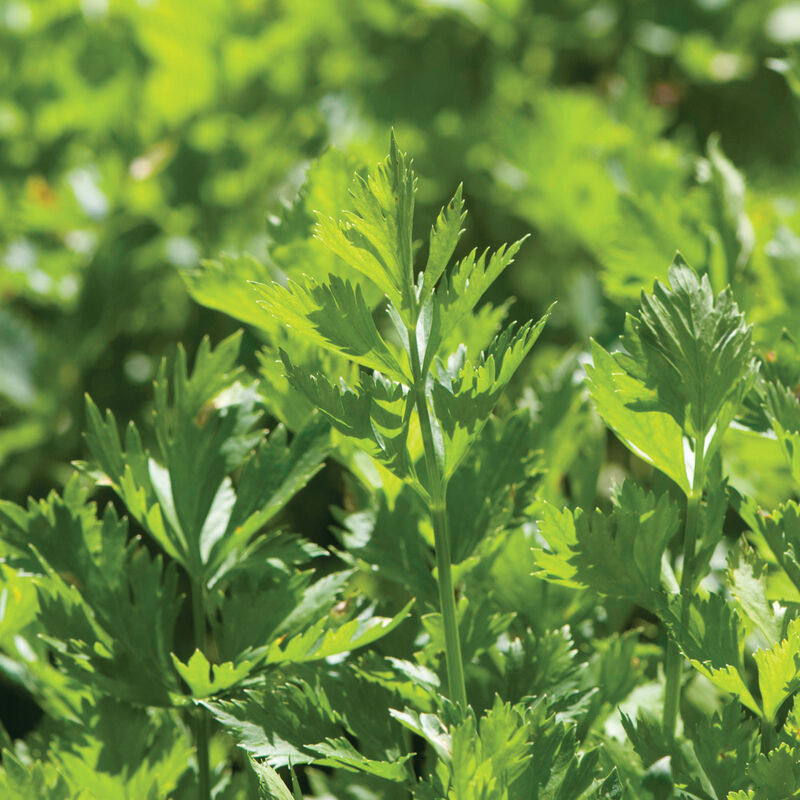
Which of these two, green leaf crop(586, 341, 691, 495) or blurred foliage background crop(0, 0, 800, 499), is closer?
green leaf crop(586, 341, 691, 495)

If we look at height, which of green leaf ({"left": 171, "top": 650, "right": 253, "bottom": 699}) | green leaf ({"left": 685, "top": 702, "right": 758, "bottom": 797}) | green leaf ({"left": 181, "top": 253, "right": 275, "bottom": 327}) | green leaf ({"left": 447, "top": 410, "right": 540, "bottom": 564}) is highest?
green leaf ({"left": 181, "top": 253, "right": 275, "bottom": 327})

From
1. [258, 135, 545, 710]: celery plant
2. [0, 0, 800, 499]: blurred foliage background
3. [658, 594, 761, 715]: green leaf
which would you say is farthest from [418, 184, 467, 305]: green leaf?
[0, 0, 800, 499]: blurred foliage background

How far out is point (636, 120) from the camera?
1261mm

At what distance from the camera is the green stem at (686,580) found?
54 centimetres

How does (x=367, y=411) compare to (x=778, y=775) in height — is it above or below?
above

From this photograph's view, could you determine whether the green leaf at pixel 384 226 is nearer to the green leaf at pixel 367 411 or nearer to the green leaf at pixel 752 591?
the green leaf at pixel 367 411

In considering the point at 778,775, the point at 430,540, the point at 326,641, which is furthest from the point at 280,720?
the point at 778,775

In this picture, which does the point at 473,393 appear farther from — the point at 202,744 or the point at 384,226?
the point at 202,744

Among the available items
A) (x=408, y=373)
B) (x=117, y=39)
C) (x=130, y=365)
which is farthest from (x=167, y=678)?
(x=117, y=39)

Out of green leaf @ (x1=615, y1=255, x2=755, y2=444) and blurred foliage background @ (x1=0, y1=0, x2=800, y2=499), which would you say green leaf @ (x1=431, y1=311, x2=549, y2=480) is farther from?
blurred foliage background @ (x1=0, y1=0, x2=800, y2=499)

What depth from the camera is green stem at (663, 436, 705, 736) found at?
1.78 feet

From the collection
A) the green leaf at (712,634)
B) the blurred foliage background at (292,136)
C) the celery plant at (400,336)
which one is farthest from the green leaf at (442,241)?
the blurred foliage background at (292,136)

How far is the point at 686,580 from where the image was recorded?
56cm

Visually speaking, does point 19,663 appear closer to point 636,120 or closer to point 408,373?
point 408,373
